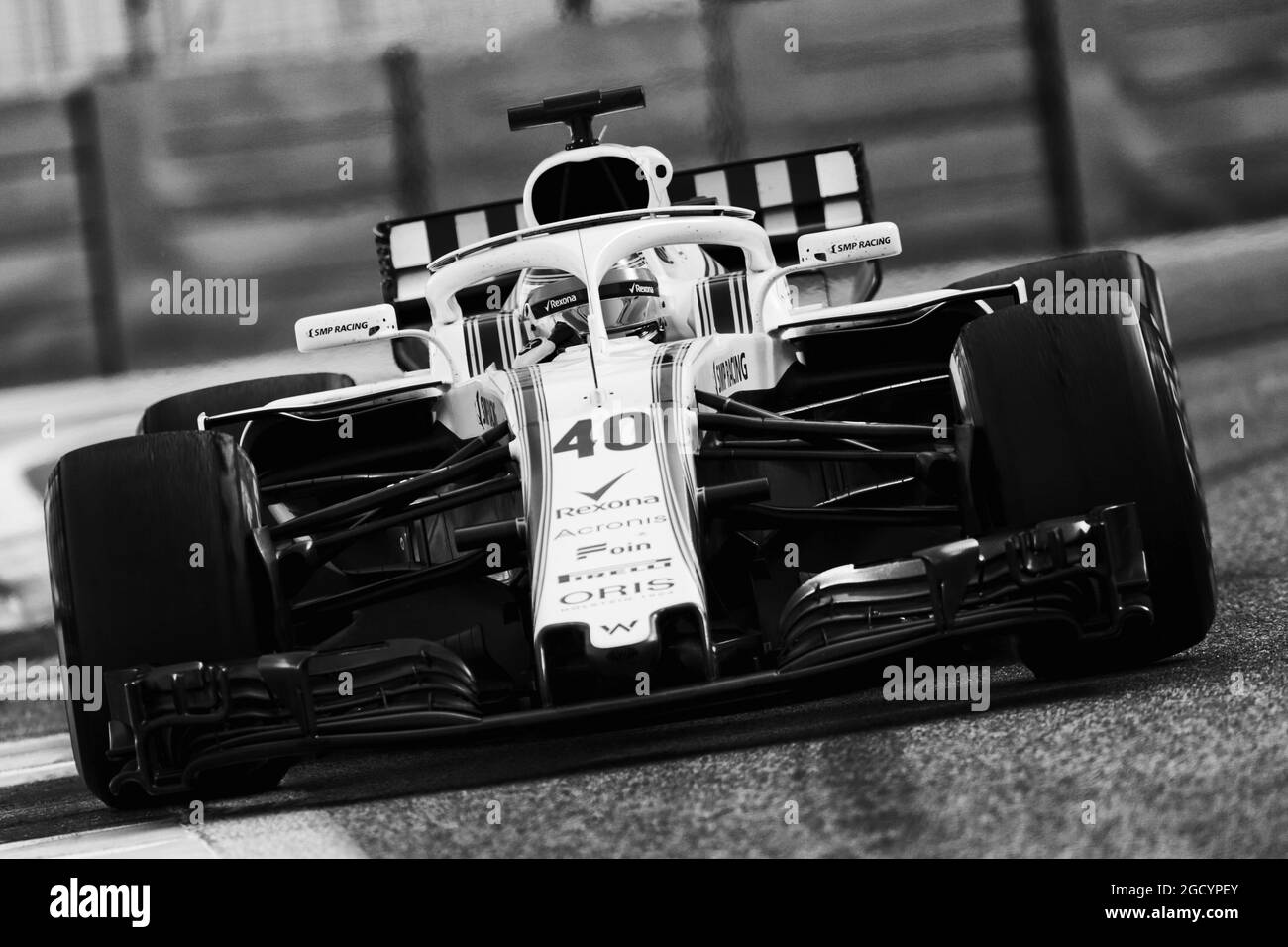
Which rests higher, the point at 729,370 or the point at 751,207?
the point at 751,207

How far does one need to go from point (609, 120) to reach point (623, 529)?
22.9 feet

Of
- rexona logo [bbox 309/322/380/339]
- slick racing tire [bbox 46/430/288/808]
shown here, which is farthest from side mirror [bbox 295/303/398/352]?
slick racing tire [bbox 46/430/288/808]

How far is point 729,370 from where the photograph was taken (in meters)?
4.40

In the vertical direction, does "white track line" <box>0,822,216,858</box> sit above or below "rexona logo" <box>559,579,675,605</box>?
below

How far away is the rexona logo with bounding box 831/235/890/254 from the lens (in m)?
4.28

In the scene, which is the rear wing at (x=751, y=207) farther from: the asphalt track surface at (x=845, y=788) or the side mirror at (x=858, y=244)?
the asphalt track surface at (x=845, y=788)

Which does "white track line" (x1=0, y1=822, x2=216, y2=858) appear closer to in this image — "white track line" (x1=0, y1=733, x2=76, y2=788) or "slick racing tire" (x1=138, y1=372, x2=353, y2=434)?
"white track line" (x1=0, y1=733, x2=76, y2=788)

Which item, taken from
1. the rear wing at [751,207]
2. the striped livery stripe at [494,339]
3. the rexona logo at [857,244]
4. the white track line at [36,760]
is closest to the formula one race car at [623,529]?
the rexona logo at [857,244]

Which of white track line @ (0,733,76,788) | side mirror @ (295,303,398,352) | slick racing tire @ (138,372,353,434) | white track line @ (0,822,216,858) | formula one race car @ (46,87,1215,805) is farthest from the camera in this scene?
slick racing tire @ (138,372,353,434)

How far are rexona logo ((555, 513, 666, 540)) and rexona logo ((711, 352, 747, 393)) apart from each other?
854 millimetres

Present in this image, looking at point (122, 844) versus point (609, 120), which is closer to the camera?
point (122, 844)

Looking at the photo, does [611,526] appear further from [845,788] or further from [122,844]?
[122,844]

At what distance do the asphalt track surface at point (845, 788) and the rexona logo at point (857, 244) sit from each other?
1145mm

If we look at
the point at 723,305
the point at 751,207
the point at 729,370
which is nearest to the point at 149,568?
the point at 729,370
